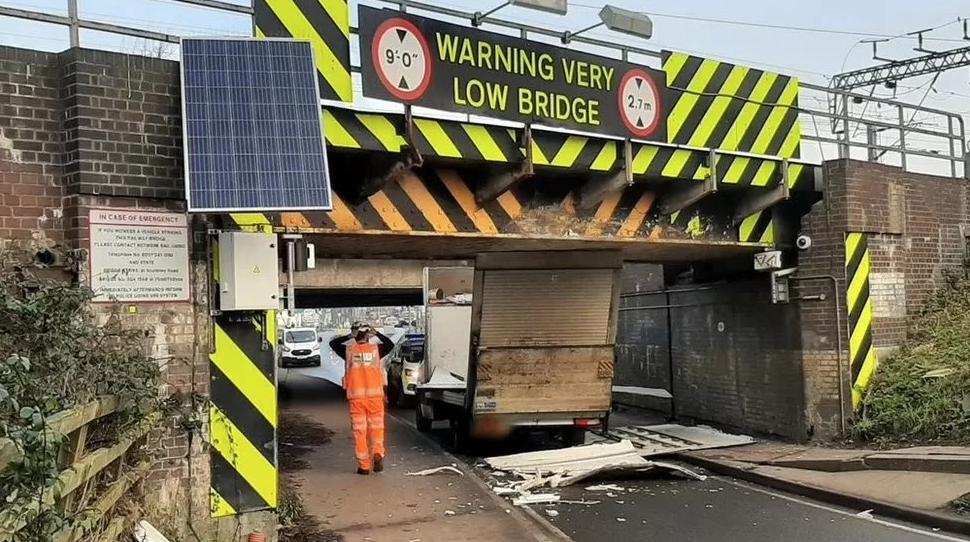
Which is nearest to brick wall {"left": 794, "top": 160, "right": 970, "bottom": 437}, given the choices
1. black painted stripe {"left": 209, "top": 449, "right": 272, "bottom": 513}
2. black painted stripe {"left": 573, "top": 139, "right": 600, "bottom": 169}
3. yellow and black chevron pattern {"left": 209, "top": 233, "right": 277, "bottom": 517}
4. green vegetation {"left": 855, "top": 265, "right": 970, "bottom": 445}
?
green vegetation {"left": 855, "top": 265, "right": 970, "bottom": 445}

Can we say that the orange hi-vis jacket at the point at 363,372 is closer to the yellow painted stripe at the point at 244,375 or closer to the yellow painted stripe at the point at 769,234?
the yellow painted stripe at the point at 244,375

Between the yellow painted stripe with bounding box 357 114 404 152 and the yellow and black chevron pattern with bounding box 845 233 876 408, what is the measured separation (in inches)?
262

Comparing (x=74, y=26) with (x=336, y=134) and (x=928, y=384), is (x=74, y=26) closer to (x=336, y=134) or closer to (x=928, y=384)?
(x=336, y=134)

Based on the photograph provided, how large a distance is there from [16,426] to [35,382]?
4.51 feet

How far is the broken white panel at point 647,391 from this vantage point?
15.4 metres

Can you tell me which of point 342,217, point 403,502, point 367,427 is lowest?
point 403,502

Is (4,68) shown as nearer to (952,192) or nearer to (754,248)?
(754,248)

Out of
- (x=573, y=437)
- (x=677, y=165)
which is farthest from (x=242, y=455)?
(x=573, y=437)

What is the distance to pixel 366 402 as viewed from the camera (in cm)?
1037

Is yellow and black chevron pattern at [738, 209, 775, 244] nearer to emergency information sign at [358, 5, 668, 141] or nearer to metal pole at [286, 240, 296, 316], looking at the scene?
emergency information sign at [358, 5, 668, 141]

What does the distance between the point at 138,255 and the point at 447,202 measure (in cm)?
345

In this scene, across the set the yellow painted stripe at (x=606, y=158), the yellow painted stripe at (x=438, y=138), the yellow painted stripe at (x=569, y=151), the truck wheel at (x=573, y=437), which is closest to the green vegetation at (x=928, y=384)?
the truck wheel at (x=573, y=437)

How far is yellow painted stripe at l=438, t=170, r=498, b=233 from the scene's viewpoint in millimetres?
8922

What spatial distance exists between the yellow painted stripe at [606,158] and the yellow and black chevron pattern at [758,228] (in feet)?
9.59
